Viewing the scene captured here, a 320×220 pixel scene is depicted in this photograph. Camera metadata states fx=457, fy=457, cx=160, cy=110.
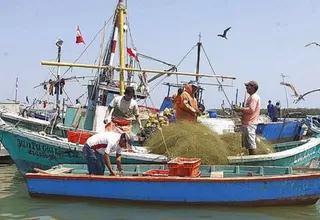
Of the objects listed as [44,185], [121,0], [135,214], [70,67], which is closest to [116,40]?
[121,0]

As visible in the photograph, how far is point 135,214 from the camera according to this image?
7.68m

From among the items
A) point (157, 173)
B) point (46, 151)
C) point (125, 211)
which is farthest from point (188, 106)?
point (46, 151)

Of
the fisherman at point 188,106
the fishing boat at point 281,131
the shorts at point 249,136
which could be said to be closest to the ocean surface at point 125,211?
the shorts at point 249,136

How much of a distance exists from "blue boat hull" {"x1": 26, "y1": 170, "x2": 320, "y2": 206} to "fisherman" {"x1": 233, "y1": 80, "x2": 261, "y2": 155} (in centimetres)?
189

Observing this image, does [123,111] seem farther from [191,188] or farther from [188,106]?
[191,188]

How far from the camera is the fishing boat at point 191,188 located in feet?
26.3

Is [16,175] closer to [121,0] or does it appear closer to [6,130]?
[6,130]

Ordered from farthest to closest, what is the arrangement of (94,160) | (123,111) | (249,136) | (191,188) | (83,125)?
(83,125)
(249,136)
(123,111)
(94,160)
(191,188)

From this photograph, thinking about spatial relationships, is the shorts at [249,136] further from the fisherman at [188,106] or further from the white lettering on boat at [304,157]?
the white lettering on boat at [304,157]

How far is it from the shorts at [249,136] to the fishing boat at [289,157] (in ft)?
0.98

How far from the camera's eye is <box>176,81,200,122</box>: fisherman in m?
10.4

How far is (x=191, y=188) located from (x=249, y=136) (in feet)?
7.88

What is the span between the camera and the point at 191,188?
316 inches

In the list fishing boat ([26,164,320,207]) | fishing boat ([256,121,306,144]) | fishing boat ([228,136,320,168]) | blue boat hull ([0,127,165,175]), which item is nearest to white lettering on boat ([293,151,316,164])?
fishing boat ([228,136,320,168])
